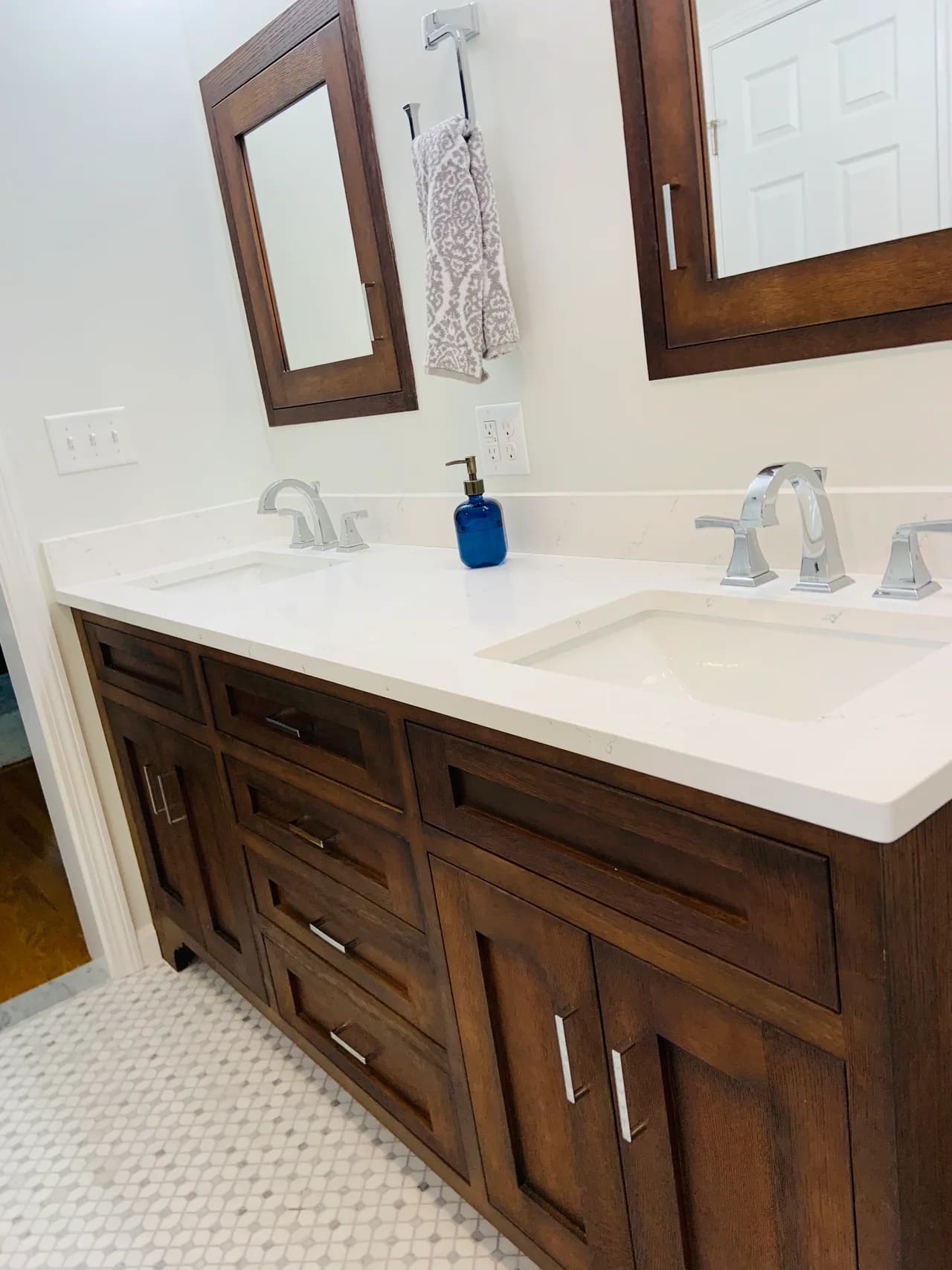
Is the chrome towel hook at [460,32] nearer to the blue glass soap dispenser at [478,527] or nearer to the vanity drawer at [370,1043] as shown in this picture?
the blue glass soap dispenser at [478,527]

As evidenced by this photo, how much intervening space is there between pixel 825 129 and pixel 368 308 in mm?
934

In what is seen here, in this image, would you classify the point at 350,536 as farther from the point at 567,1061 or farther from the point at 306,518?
the point at 567,1061

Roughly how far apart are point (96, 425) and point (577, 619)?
1287 millimetres

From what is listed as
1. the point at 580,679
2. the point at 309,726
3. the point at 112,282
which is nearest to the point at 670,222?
the point at 580,679

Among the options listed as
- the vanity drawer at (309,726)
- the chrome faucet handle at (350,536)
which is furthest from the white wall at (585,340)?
the vanity drawer at (309,726)

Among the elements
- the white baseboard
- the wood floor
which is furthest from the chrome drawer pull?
the wood floor

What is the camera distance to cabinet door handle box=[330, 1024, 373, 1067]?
4.65 feet

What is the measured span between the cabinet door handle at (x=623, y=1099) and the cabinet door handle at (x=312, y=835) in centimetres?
54

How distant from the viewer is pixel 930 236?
99 cm

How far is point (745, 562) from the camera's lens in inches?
45.7

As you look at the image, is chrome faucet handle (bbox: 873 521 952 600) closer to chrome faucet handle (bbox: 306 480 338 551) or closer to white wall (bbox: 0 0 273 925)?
chrome faucet handle (bbox: 306 480 338 551)

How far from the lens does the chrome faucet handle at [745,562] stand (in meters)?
1.15

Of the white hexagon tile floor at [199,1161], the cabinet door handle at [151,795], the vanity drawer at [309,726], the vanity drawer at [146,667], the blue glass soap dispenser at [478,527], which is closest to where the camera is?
the vanity drawer at [309,726]

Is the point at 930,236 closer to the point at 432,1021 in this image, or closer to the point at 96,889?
the point at 432,1021
